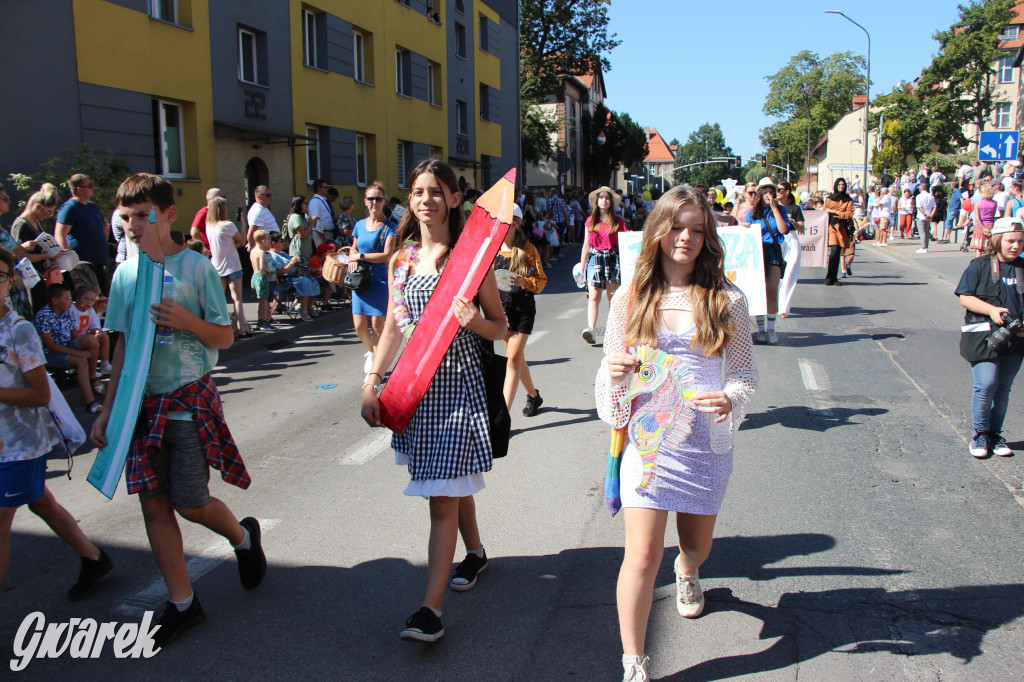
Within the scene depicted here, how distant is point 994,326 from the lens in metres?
5.15

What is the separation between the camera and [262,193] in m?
11.5

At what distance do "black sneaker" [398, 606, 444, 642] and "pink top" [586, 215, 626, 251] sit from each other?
22.2 ft

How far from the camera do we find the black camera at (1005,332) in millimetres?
5047

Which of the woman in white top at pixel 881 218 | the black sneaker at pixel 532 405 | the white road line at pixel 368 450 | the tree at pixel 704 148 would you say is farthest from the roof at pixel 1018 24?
the tree at pixel 704 148

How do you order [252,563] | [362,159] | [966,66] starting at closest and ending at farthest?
[252,563] → [362,159] → [966,66]

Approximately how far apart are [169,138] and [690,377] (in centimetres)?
1496

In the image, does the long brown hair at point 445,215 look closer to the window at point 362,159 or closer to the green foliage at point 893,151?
the window at point 362,159

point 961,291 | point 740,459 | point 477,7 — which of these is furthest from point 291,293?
point 477,7

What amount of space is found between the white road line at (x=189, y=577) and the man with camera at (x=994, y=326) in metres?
4.48

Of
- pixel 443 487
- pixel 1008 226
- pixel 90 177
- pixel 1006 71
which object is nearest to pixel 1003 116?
pixel 1006 71

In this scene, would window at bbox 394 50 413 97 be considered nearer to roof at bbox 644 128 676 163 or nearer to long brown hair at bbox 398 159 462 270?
long brown hair at bbox 398 159 462 270

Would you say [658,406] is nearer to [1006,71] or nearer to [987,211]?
[987,211]

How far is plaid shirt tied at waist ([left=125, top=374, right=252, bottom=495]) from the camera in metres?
3.10

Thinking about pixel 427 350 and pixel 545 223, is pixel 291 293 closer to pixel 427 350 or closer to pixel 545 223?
pixel 427 350
